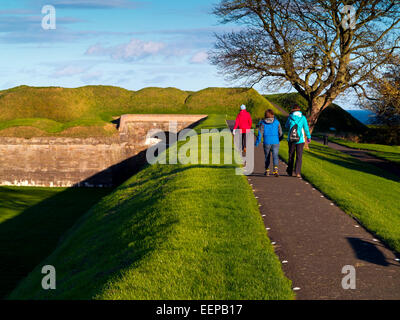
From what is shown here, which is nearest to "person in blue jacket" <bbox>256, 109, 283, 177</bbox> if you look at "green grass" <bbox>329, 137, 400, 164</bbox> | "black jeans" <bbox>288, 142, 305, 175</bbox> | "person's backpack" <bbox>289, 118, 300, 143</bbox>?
"person's backpack" <bbox>289, 118, 300, 143</bbox>

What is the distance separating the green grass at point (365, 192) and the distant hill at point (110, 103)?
41685mm

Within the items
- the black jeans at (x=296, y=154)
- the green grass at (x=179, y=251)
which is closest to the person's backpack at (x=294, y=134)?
the black jeans at (x=296, y=154)

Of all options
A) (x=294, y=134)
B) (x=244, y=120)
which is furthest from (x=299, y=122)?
(x=244, y=120)

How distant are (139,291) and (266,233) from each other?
3446mm

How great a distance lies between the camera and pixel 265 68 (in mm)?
30781

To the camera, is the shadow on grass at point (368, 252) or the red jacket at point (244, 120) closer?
the shadow on grass at point (368, 252)

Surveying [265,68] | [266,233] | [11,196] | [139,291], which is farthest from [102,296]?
[11,196]

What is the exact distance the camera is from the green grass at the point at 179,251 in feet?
22.6

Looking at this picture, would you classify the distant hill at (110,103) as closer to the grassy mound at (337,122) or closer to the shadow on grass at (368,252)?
the grassy mound at (337,122)

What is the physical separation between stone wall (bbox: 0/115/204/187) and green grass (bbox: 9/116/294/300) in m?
27.3

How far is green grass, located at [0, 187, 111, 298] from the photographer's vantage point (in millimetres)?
17891

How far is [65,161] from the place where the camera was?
42125 millimetres

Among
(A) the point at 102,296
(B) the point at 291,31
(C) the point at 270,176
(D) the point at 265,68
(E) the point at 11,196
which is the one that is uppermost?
(B) the point at 291,31
